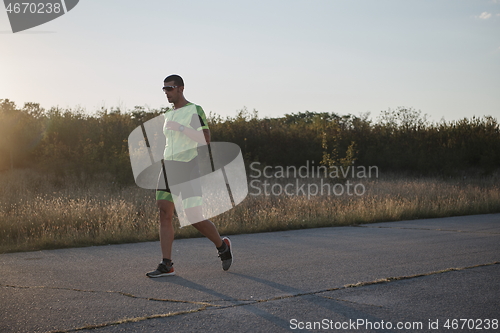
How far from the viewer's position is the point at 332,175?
25.0 metres

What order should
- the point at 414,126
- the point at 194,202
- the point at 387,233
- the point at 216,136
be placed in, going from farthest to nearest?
the point at 414,126 → the point at 216,136 → the point at 387,233 → the point at 194,202

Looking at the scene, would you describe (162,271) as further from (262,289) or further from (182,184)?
(262,289)

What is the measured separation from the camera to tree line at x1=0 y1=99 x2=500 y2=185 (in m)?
30.4

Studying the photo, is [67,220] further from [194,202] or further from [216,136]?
[216,136]

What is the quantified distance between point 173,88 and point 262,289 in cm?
254

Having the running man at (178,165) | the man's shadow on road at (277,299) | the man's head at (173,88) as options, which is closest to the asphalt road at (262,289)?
the man's shadow on road at (277,299)

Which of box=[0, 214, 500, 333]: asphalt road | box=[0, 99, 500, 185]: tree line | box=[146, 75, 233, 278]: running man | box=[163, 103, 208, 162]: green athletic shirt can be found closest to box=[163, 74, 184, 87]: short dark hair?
box=[146, 75, 233, 278]: running man

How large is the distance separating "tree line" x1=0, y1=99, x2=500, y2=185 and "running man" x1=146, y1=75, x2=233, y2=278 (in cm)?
1867

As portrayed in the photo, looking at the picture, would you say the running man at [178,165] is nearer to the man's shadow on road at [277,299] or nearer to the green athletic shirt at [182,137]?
the green athletic shirt at [182,137]

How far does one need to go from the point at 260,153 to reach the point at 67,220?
29.0m

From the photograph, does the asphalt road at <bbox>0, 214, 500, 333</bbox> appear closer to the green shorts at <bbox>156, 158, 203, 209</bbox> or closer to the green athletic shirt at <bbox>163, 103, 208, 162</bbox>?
the green shorts at <bbox>156, 158, 203, 209</bbox>

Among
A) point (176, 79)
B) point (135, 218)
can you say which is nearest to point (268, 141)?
point (135, 218)

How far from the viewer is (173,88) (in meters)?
5.90

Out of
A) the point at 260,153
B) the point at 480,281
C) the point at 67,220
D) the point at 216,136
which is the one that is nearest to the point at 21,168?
the point at 216,136
